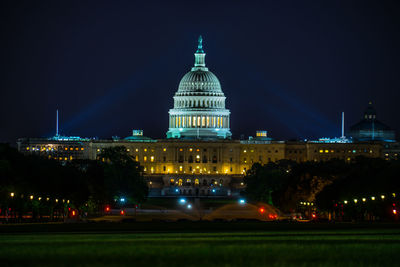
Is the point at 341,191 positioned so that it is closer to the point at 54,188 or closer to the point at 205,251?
the point at 54,188

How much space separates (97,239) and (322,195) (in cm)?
6444

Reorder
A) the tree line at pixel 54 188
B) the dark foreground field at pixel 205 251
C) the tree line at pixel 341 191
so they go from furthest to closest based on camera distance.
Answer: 1. the tree line at pixel 54 188
2. the tree line at pixel 341 191
3. the dark foreground field at pixel 205 251

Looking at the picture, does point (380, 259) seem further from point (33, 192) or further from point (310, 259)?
point (33, 192)

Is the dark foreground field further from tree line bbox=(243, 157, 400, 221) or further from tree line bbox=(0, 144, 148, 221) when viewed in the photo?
tree line bbox=(0, 144, 148, 221)

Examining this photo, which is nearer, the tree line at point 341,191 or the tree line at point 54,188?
the tree line at point 341,191

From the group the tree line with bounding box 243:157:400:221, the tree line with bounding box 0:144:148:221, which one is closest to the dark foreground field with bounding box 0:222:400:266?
the tree line with bounding box 243:157:400:221

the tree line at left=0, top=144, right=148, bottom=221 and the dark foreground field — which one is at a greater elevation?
the tree line at left=0, top=144, right=148, bottom=221

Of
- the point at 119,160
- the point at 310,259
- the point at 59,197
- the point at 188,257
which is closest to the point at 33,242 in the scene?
the point at 188,257

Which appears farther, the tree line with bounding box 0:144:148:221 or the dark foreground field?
the tree line with bounding box 0:144:148:221

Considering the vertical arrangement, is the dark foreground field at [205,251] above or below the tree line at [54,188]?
below

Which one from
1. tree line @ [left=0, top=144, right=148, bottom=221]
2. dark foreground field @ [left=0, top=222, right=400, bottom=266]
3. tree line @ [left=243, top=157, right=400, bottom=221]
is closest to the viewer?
dark foreground field @ [left=0, top=222, right=400, bottom=266]

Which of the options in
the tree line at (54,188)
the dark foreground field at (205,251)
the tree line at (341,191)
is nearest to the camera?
the dark foreground field at (205,251)

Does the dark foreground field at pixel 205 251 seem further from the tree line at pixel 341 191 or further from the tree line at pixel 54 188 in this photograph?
the tree line at pixel 54 188

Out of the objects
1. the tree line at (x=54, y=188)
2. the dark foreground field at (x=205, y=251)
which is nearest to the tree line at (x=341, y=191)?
the tree line at (x=54, y=188)
